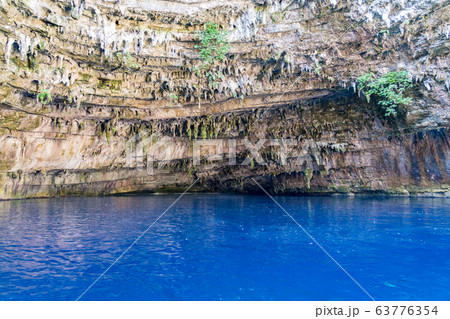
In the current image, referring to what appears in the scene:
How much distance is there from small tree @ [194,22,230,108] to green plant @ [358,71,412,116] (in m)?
9.58

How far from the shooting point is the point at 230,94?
2127 cm

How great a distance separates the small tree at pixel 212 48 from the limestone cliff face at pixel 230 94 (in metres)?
0.50

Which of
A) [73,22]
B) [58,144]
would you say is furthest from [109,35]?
[58,144]

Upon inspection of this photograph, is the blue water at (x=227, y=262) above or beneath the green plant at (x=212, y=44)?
beneath

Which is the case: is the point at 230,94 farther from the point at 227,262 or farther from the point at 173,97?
the point at 227,262

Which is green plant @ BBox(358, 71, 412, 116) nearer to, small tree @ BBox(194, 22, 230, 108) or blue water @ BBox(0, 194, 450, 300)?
small tree @ BBox(194, 22, 230, 108)

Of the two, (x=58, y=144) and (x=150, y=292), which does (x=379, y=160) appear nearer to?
(x=150, y=292)

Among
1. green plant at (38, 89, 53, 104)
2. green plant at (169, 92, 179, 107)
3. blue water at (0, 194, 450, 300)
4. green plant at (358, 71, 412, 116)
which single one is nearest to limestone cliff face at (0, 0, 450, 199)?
green plant at (169, 92, 179, 107)

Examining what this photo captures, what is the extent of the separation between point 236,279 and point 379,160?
2263 cm

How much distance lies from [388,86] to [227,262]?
717 inches

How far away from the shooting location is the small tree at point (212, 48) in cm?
1767

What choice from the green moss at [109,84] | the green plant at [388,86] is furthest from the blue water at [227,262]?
the green moss at [109,84]

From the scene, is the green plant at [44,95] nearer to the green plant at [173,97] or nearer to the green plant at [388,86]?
the green plant at [173,97]

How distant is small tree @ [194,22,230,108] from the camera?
58.0ft
